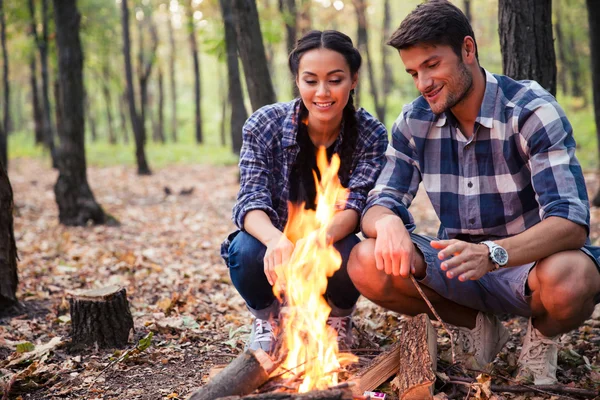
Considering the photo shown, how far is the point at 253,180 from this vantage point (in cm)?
331

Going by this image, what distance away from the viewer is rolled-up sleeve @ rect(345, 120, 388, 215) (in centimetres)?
333

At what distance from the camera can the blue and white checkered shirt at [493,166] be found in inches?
106

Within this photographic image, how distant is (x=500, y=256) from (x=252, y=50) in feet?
13.2

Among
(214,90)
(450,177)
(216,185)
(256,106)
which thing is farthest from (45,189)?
(214,90)

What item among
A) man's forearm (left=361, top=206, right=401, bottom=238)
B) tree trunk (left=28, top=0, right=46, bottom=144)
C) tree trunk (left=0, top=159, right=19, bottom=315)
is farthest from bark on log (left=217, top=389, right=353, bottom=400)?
tree trunk (left=28, top=0, right=46, bottom=144)

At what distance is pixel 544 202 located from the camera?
270 cm

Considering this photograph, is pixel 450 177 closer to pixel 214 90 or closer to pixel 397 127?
pixel 397 127

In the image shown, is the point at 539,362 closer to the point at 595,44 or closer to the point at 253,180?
the point at 253,180

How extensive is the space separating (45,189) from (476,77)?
10838 millimetres

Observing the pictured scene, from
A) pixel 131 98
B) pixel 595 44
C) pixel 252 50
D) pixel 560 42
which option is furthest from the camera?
pixel 560 42

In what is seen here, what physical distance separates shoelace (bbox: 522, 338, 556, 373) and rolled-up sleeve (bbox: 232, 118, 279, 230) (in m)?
1.59

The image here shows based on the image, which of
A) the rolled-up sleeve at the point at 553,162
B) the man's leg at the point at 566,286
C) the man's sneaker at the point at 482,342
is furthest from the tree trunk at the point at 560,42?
the man's leg at the point at 566,286

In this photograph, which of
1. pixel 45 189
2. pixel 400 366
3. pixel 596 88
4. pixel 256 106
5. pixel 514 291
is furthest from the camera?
pixel 45 189

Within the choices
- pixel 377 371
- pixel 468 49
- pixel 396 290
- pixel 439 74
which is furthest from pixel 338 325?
pixel 468 49
